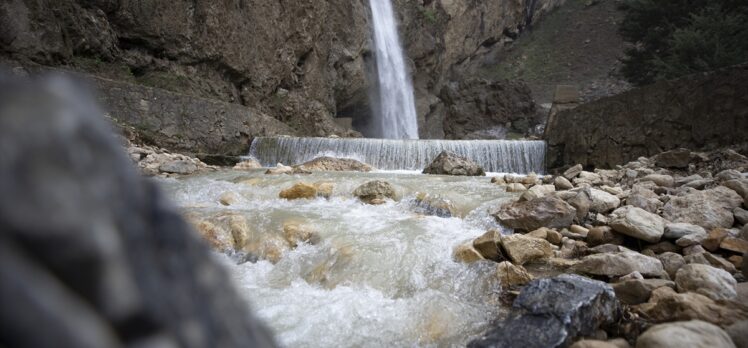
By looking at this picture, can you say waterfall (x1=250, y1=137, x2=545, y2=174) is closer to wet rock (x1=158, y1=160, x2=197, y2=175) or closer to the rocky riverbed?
wet rock (x1=158, y1=160, x2=197, y2=175)

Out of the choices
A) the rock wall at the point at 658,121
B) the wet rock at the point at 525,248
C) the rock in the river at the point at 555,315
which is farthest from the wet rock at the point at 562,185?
the rock in the river at the point at 555,315

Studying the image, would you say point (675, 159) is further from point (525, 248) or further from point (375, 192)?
point (525, 248)

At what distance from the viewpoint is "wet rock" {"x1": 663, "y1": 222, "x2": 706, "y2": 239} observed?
9.07 feet

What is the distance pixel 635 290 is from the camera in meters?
2.09

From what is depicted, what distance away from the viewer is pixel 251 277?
9.64ft

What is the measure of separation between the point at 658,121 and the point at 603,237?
18.9ft

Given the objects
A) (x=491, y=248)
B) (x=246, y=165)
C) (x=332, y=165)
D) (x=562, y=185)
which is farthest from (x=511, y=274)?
(x=246, y=165)

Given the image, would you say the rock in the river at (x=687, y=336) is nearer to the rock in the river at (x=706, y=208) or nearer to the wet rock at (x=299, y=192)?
the rock in the river at (x=706, y=208)

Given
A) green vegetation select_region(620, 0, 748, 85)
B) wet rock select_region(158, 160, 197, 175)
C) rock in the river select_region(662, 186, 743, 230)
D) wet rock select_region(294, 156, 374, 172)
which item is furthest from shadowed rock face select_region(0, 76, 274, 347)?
green vegetation select_region(620, 0, 748, 85)

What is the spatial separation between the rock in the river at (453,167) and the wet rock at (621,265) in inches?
221

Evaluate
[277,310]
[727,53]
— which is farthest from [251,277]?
[727,53]

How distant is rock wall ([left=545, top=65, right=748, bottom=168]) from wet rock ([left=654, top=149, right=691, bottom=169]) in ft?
2.73

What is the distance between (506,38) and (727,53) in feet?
68.1

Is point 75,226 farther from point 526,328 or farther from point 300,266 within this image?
point 300,266
